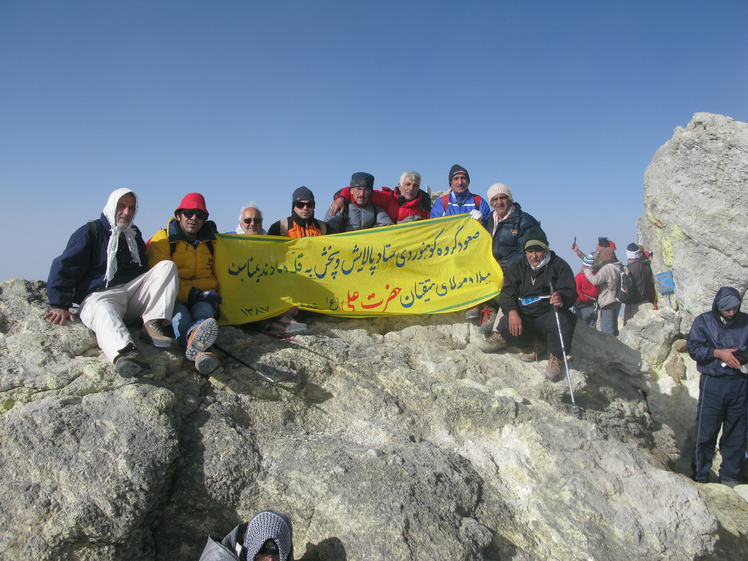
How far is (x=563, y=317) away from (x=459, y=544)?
3368 millimetres

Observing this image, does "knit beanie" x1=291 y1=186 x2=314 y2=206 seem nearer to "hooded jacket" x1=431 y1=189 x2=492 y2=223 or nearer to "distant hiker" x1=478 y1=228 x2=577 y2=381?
"hooded jacket" x1=431 y1=189 x2=492 y2=223

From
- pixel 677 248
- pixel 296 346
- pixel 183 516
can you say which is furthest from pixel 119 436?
pixel 677 248

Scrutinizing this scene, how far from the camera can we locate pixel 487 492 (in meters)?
4.07

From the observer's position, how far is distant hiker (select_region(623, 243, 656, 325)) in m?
10.6

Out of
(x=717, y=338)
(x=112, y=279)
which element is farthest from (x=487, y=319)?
(x=112, y=279)

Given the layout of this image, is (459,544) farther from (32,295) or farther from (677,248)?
(677,248)

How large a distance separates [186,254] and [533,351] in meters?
4.57

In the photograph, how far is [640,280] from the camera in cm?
1062

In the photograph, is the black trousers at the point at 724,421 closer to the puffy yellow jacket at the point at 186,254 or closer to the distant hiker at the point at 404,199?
the distant hiker at the point at 404,199

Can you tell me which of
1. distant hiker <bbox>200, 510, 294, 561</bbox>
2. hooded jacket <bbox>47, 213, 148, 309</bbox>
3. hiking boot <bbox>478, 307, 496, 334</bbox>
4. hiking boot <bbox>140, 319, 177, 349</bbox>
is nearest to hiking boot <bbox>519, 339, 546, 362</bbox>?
hiking boot <bbox>478, 307, 496, 334</bbox>

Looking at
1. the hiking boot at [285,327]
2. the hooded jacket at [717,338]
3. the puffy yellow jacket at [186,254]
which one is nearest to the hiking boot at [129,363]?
the puffy yellow jacket at [186,254]

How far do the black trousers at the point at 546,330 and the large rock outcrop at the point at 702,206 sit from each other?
4821 millimetres

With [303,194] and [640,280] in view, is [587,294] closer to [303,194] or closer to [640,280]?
[640,280]

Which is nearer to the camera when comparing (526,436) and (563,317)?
(526,436)
